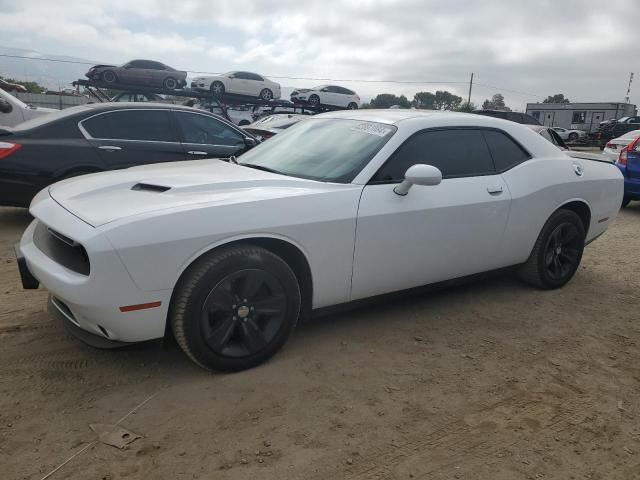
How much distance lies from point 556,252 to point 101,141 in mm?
5012

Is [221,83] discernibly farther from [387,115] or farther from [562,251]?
[562,251]

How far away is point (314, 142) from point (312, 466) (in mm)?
2300

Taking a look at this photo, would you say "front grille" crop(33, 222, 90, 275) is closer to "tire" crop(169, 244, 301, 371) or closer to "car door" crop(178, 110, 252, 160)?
"tire" crop(169, 244, 301, 371)

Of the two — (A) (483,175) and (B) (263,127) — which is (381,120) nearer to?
(A) (483,175)

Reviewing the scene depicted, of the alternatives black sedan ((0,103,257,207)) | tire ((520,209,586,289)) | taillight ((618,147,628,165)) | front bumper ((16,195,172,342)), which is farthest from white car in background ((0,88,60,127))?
taillight ((618,147,628,165))

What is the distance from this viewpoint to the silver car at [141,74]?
16453mm

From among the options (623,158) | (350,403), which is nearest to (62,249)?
(350,403)

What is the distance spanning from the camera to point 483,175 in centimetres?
392

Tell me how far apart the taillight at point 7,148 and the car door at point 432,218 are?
4.25m

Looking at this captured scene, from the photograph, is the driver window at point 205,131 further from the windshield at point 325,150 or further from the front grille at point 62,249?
the front grille at point 62,249

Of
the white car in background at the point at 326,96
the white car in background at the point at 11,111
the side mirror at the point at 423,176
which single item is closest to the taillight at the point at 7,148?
the white car in background at the point at 11,111

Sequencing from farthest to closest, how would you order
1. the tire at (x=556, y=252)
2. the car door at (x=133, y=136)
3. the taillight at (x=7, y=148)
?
the car door at (x=133, y=136), the taillight at (x=7, y=148), the tire at (x=556, y=252)

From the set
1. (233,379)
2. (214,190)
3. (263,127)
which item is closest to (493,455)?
(233,379)

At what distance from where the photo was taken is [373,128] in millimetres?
3641
